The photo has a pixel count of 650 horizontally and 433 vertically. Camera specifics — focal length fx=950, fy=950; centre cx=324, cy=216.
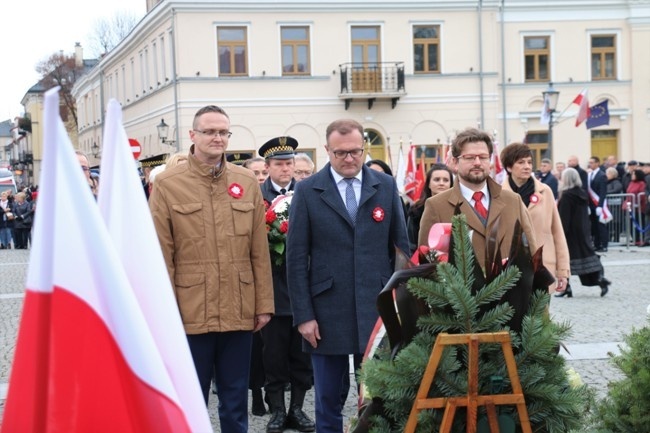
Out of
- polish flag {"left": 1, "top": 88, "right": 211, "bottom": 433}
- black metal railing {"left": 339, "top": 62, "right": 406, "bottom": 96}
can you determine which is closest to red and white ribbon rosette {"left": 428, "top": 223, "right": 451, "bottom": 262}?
polish flag {"left": 1, "top": 88, "right": 211, "bottom": 433}

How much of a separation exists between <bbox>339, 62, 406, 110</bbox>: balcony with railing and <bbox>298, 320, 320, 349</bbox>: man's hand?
112 feet

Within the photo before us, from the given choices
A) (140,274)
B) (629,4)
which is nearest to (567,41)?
(629,4)

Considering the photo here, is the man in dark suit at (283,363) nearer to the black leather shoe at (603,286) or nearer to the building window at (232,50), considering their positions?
the black leather shoe at (603,286)

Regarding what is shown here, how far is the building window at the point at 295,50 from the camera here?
38875 millimetres

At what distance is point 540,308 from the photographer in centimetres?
371

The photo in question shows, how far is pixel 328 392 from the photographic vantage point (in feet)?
16.8

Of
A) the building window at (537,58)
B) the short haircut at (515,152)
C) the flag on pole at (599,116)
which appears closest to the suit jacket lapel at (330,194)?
the short haircut at (515,152)

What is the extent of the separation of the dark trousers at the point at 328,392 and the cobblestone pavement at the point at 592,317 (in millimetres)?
1285

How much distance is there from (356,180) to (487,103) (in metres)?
35.6

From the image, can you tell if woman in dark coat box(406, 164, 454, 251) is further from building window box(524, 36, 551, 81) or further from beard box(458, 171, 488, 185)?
building window box(524, 36, 551, 81)

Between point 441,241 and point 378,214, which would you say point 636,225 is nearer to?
point 378,214

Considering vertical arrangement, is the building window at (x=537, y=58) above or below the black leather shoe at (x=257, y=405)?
above

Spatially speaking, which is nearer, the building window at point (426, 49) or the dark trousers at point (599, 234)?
the dark trousers at point (599, 234)

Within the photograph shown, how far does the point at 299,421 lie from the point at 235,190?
2165 mm
